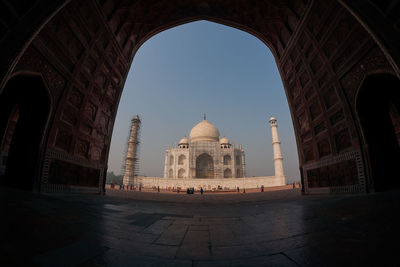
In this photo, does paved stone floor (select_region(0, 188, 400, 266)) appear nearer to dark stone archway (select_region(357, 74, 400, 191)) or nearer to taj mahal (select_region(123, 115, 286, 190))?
dark stone archway (select_region(357, 74, 400, 191))

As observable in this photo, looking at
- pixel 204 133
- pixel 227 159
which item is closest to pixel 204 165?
pixel 227 159

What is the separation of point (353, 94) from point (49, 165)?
11146 mm

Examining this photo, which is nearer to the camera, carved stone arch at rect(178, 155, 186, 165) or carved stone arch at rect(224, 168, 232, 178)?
carved stone arch at rect(224, 168, 232, 178)

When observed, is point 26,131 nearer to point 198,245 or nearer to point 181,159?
point 198,245

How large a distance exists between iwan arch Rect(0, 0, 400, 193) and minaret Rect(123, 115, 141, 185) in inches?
1045

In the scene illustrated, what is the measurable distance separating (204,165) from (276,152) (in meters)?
15.1

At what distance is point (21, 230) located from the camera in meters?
1.54

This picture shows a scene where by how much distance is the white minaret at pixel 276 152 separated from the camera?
106ft

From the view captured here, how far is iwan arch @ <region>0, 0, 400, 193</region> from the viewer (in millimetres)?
4945

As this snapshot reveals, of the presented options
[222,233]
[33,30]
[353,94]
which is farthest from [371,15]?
[33,30]

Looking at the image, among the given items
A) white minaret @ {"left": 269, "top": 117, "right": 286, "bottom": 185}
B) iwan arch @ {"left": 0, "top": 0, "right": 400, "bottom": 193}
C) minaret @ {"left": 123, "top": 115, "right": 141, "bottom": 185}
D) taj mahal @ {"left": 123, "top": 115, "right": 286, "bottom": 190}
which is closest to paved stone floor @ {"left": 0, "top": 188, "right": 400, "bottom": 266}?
iwan arch @ {"left": 0, "top": 0, "right": 400, "bottom": 193}

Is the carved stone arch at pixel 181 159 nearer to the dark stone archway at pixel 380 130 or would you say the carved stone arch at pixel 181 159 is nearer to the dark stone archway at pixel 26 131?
the dark stone archway at pixel 26 131

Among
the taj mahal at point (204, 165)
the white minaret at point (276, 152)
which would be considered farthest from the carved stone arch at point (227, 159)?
the white minaret at point (276, 152)

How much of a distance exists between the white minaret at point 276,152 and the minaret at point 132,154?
27.5 meters
